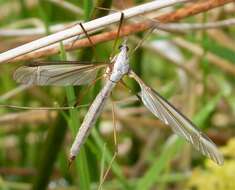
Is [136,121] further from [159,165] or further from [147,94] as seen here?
[147,94]

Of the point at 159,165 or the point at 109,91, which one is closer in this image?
the point at 109,91

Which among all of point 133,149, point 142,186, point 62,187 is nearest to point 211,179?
point 142,186

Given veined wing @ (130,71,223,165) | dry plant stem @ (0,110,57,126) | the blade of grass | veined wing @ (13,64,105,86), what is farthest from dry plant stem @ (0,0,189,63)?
dry plant stem @ (0,110,57,126)

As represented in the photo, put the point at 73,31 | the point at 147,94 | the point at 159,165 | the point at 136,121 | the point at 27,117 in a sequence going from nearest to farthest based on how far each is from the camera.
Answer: the point at 73,31
the point at 147,94
the point at 159,165
the point at 27,117
the point at 136,121

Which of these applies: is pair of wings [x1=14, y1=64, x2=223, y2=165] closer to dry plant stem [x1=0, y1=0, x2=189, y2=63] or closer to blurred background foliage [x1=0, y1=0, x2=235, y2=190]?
dry plant stem [x1=0, y1=0, x2=189, y2=63]

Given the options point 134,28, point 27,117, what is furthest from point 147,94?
point 27,117

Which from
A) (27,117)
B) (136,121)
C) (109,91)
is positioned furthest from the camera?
(136,121)

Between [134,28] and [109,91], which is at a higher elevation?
[134,28]
